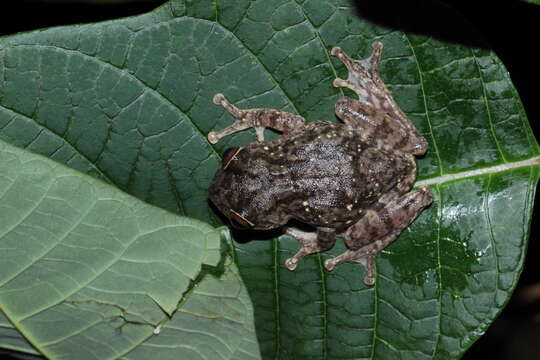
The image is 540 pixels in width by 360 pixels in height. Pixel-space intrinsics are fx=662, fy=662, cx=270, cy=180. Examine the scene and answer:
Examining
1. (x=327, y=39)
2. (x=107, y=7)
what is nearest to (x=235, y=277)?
(x=327, y=39)

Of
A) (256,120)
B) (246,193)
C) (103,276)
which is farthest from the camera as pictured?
(246,193)

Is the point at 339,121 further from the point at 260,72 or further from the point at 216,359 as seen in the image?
the point at 216,359

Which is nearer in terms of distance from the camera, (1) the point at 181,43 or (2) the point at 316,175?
(1) the point at 181,43

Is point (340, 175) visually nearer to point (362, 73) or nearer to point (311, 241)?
point (311, 241)

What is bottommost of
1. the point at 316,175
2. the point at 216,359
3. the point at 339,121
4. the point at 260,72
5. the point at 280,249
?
the point at 216,359

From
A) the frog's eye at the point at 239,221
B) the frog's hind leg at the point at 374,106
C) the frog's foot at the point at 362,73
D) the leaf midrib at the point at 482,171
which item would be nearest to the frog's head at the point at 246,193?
the frog's eye at the point at 239,221

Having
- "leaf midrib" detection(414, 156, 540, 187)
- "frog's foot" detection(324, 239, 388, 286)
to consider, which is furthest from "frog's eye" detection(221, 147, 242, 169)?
"leaf midrib" detection(414, 156, 540, 187)

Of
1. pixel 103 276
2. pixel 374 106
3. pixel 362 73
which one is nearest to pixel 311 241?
pixel 374 106
